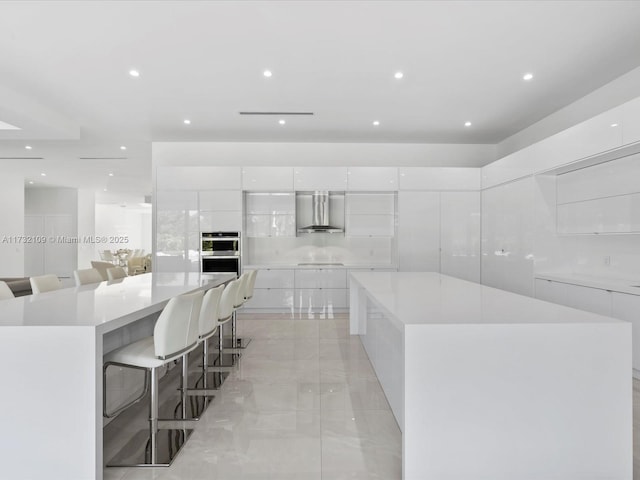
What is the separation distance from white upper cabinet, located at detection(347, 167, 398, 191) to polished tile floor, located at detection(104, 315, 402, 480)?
303 cm

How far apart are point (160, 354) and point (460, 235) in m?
5.17

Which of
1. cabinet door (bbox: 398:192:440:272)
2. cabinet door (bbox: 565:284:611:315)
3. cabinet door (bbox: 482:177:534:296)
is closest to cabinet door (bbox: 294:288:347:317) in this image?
cabinet door (bbox: 398:192:440:272)

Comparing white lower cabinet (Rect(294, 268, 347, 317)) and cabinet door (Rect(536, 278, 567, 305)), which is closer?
cabinet door (Rect(536, 278, 567, 305))

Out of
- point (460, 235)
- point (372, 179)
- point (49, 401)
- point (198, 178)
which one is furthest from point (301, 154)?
point (49, 401)

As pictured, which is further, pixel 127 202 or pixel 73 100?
pixel 127 202

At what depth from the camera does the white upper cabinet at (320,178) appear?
19.9 feet

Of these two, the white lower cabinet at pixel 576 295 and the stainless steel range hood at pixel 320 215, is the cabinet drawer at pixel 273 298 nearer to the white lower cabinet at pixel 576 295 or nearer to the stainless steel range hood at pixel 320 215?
the stainless steel range hood at pixel 320 215

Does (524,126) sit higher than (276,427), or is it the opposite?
(524,126)

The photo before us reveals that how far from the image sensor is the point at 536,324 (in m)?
1.73

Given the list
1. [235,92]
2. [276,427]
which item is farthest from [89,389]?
[235,92]

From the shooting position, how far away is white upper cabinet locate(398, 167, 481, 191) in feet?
20.0

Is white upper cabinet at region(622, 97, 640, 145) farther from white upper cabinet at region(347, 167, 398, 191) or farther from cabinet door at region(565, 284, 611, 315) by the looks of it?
white upper cabinet at region(347, 167, 398, 191)

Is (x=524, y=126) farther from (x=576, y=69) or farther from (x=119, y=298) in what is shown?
(x=119, y=298)

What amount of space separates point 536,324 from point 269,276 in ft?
15.7
